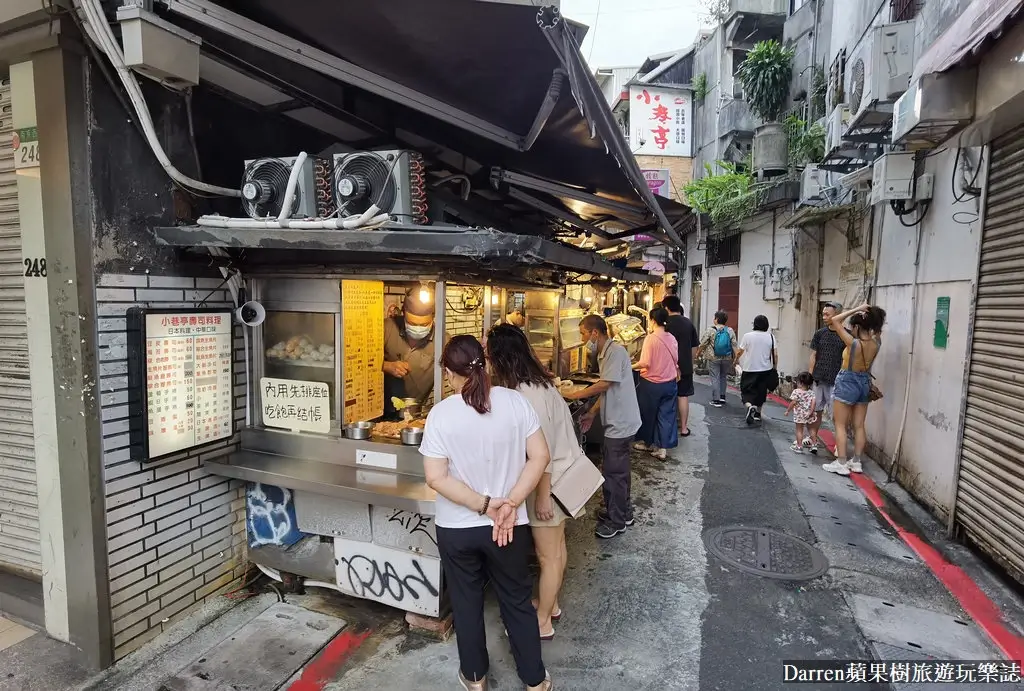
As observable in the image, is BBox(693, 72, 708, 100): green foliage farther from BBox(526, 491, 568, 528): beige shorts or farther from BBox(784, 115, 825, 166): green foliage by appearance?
BBox(526, 491, 568, 528): beige shorts

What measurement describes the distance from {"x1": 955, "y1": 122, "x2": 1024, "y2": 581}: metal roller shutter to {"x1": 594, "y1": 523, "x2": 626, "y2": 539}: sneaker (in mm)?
3161

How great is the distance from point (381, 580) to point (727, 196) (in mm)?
13502

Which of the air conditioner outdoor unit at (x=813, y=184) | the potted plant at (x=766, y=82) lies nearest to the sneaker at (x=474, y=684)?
the air conditioner outdoor unit at (x=813, y=184)

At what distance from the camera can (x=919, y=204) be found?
6613 millimetres

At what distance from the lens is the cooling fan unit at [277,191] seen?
3.51m

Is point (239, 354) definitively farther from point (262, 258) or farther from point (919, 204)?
point (919, 204)

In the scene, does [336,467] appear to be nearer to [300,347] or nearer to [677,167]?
[300,347]

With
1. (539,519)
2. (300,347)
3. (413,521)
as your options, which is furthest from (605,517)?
(300,347)

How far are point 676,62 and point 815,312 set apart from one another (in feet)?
48.3

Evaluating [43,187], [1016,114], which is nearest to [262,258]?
[43,187]

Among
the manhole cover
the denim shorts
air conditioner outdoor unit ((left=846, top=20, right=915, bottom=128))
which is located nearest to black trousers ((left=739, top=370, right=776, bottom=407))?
the denim shorts

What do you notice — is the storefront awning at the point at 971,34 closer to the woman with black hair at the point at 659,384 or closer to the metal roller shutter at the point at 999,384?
the metal roller shutter at the point at 999,384

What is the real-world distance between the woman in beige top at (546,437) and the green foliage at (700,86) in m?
19.7

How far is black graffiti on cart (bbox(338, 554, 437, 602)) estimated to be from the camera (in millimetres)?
3729
